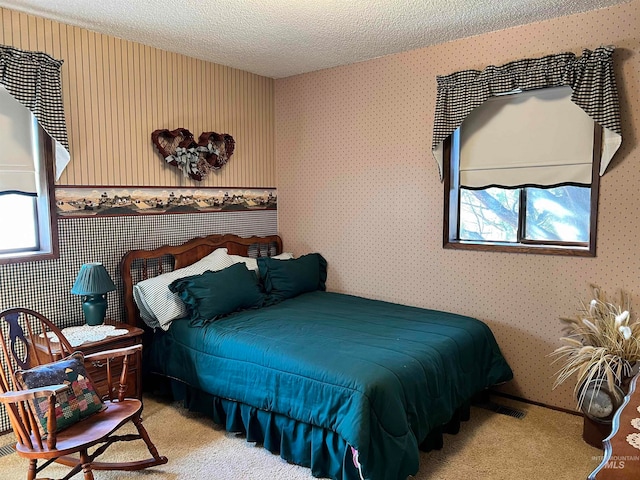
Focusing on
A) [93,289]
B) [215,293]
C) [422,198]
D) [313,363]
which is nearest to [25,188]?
[93,289]

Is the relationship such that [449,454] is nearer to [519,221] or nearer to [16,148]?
[519,221]

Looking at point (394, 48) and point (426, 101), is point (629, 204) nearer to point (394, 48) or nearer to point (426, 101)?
point (426, 101)

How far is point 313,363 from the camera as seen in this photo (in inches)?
98.4

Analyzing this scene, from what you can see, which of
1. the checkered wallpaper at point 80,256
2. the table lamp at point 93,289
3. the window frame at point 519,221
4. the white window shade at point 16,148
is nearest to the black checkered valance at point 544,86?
the window frame at point 519,221

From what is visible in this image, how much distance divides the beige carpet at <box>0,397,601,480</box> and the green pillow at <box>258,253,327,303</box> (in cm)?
112

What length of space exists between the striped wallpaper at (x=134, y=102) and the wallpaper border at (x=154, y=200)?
2.1 inches

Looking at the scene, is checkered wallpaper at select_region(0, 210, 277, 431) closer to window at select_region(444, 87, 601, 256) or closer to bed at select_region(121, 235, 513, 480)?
bed at select_region(121, 235, 513, 480)

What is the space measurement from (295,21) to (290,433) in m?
2.44

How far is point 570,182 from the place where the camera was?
3.06 meters

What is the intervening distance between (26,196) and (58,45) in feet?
3.17

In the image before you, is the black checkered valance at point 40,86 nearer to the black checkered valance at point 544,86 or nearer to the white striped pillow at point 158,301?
the white striped pillow at point 158,301

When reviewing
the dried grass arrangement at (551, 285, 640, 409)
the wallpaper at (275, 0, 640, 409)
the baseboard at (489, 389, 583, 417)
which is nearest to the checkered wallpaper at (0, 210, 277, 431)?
the wallpaper at (275, 0, 640, 409)

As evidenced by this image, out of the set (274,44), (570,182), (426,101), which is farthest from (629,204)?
(274,44)

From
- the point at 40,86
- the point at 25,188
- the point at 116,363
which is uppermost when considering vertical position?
the point at 40,86
